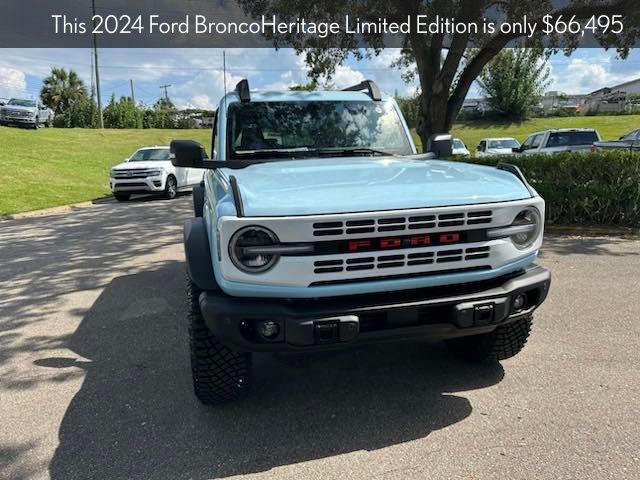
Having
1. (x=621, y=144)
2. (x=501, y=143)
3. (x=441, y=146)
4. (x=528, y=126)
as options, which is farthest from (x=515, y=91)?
(x=441, y=146)

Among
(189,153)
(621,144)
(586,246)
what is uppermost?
(621,144)

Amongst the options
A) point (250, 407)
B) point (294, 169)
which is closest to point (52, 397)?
point (250, 407)

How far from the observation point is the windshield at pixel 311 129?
4152mm

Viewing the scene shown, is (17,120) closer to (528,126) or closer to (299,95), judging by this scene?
(299,95)

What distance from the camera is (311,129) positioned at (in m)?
4.30

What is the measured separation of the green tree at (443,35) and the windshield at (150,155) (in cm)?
585

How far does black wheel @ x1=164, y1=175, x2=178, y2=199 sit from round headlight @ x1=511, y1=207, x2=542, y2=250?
1422cm

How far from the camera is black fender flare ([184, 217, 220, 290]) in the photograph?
2.74 metres

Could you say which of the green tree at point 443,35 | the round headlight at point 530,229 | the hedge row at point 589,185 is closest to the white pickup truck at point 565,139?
the green tree at point 443,35

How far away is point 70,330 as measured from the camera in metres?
4.71

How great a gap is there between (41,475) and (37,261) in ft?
18.8

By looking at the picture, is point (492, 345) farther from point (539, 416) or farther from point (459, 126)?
point (459, 126)

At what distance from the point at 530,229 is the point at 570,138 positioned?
14150mm

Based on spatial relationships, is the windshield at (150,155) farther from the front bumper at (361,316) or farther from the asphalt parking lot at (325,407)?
the front bumper at (361,316)
